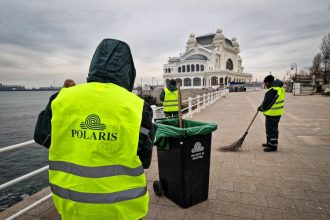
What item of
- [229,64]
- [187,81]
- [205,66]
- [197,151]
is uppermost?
[229,64]

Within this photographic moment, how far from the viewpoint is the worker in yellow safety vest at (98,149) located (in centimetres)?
139

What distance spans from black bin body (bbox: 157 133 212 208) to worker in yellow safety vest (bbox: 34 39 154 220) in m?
1.30

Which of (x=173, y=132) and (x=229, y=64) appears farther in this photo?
(x=229, y=64)

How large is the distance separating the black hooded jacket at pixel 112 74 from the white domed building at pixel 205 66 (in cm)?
7137

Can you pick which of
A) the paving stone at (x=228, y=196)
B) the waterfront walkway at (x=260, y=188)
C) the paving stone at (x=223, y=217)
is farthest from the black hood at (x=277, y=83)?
the paving stone at (x=223, y=217)

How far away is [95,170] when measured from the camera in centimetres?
139

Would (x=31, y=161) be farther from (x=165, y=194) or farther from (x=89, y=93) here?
(x=89, y=93)

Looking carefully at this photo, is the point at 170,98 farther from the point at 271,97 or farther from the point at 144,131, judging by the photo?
the point at 144,131

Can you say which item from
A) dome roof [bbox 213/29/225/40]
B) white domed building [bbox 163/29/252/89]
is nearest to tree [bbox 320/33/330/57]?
white domed building [bbox 163/29/252/89]

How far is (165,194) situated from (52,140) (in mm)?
2201

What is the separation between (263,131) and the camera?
772 centimetres

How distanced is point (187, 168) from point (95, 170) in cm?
165

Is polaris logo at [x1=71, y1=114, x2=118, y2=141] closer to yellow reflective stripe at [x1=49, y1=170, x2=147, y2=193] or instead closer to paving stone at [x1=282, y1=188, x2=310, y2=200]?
yellow reflective stripe at [x1=49, y1=170, x2=147, y2=193]

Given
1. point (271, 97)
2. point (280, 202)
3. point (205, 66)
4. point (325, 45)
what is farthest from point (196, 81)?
point (280, 202)
